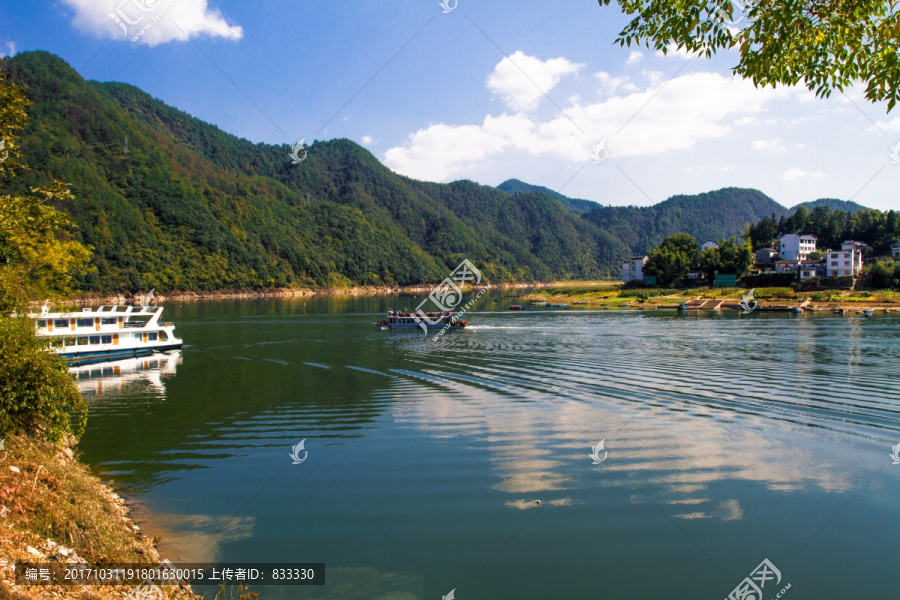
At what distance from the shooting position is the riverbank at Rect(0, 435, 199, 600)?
729 cm

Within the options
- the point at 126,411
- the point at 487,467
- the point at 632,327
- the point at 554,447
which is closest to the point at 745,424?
the point at 554,447

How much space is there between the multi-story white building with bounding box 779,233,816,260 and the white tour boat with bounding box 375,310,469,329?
104 m

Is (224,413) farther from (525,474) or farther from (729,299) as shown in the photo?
(729,299)

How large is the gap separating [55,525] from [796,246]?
153 metres

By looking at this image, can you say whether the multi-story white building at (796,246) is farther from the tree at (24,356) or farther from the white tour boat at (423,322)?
the tree at (24,356)

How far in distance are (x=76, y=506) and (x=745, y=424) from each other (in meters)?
21.3

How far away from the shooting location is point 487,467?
15.8 meters

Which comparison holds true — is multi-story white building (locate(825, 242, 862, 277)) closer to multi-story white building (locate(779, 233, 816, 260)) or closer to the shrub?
multi-story white building (locate(779, 233, 816, 260))

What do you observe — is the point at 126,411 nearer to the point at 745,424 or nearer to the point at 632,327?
the point at 745,424

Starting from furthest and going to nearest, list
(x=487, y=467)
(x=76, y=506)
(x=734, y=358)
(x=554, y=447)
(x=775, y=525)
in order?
(x=734, y=358) → (x=554, y=447) → (x=487, y=467) → (x=775, y=525) → (x=76, y=506)

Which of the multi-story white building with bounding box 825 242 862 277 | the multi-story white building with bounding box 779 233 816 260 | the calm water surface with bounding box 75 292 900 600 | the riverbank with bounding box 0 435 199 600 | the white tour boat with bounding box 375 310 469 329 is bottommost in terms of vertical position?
the calm water surface with bounding box 75 292 900 600

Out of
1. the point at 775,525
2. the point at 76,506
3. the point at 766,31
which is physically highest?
the point at 766,31

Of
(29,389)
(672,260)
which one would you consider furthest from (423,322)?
(672,260)

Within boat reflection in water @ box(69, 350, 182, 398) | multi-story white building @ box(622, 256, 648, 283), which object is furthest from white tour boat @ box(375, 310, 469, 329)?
multi-story white building @ box(622, 256, 648, 283)
